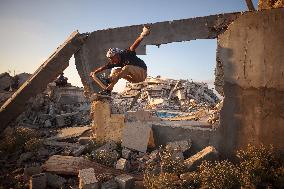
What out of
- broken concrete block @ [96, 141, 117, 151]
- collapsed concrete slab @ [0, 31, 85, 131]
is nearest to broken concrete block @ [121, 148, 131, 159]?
broken concrete block @ [96, 141, 117, 151]

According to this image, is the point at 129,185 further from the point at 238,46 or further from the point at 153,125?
the point at 238,46

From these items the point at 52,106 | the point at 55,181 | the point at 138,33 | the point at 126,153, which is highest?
the point at 138,33

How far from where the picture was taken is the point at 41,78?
7734mm

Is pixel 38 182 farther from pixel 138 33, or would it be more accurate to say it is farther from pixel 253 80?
pixel 138 33

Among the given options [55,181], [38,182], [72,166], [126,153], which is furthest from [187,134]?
[38,182]

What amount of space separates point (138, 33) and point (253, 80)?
176 inches

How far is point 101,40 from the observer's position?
853 centimetres

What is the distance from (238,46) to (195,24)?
2.90 metres

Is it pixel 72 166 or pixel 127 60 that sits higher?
pixel 127 60

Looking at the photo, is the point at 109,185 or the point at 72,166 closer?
the point at 109,185

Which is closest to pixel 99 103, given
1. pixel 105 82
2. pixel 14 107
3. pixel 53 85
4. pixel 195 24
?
pixel 105 82

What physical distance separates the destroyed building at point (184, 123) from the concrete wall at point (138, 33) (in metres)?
0.03

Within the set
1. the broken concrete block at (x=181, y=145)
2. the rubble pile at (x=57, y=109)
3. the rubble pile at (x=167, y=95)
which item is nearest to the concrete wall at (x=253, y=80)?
the broken concrete block at (x=181, y=145)

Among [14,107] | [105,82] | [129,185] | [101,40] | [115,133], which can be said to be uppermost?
[101,40]
